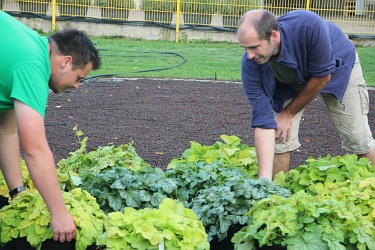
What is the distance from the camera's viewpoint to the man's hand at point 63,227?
11.7ft

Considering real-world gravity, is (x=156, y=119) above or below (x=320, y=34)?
below

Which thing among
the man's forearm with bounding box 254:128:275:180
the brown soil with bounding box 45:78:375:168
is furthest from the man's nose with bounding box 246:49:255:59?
the brown soil with bounding box 45:78:375:168

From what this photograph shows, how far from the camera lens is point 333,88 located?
5309 mm

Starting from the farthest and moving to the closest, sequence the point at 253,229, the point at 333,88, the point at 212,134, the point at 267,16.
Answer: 1. the point at 212,134
2. the point at 333,88
3. the point at 267,16
4. the point at 253,229

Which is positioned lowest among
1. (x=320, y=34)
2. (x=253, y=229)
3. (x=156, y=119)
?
(x=156, y=119)

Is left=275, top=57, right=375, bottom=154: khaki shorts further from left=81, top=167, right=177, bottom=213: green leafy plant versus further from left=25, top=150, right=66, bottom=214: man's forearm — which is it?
left=25, top=150, right=66, bottom=214: man's forearm

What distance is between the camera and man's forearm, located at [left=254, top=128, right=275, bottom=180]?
16.0 feet

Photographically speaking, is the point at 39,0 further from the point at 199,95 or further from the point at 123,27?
the point at 199,95

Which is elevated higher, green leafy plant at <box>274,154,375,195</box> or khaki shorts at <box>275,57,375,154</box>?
khaki shorts at <box>275,57,375,154</box>

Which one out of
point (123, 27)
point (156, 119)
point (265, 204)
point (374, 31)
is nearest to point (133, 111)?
point (156, 119)

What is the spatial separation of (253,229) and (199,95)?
752 cm

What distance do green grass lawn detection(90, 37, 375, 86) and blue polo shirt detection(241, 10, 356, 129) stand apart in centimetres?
766

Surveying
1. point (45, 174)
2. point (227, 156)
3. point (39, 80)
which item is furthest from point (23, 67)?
point (227, 156)

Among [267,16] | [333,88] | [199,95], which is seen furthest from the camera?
[199,95]
